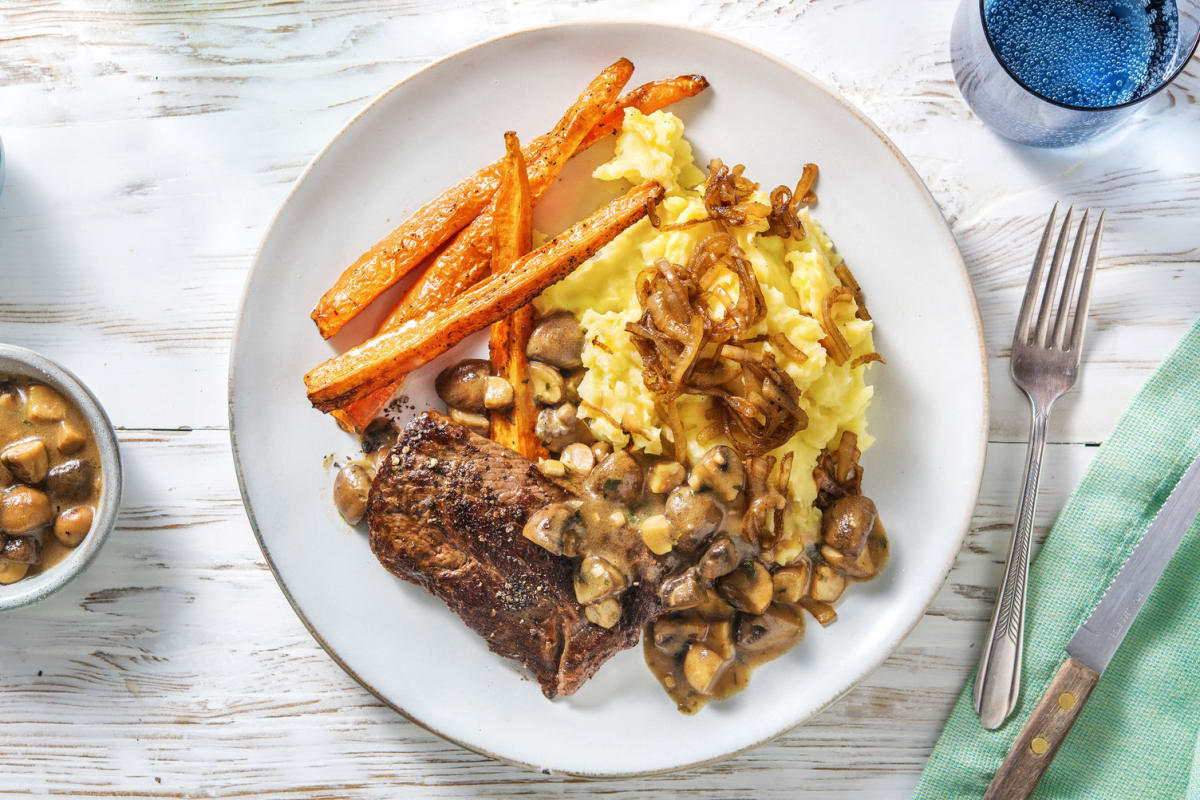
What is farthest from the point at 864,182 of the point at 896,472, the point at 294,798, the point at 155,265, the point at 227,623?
the point at 294,798

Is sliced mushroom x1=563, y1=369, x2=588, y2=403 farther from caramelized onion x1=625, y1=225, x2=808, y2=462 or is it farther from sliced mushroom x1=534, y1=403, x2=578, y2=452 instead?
caramelized onion x1=625, y1=225, x2=808, y2=462

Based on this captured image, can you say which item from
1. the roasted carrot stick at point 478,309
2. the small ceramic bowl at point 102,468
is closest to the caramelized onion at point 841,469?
the roasted carrot stick at point 478,309

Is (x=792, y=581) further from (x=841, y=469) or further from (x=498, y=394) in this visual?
(x=498, y=394)

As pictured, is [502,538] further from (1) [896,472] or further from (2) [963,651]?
(2) [963,651]

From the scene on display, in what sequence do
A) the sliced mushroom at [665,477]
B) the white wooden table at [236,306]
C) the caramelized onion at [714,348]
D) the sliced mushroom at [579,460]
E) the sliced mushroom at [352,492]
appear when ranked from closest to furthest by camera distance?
the caramelized onion at [714,348]
the sliced mushroom at [665,477]
the sliced mushroom at [579,460]
the sliced mushroom at [352,492]
the white wooden table at [236,306]

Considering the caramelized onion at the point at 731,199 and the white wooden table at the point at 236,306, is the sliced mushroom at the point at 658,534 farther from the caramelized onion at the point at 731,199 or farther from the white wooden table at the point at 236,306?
the white wooden table at the point at 236,306
